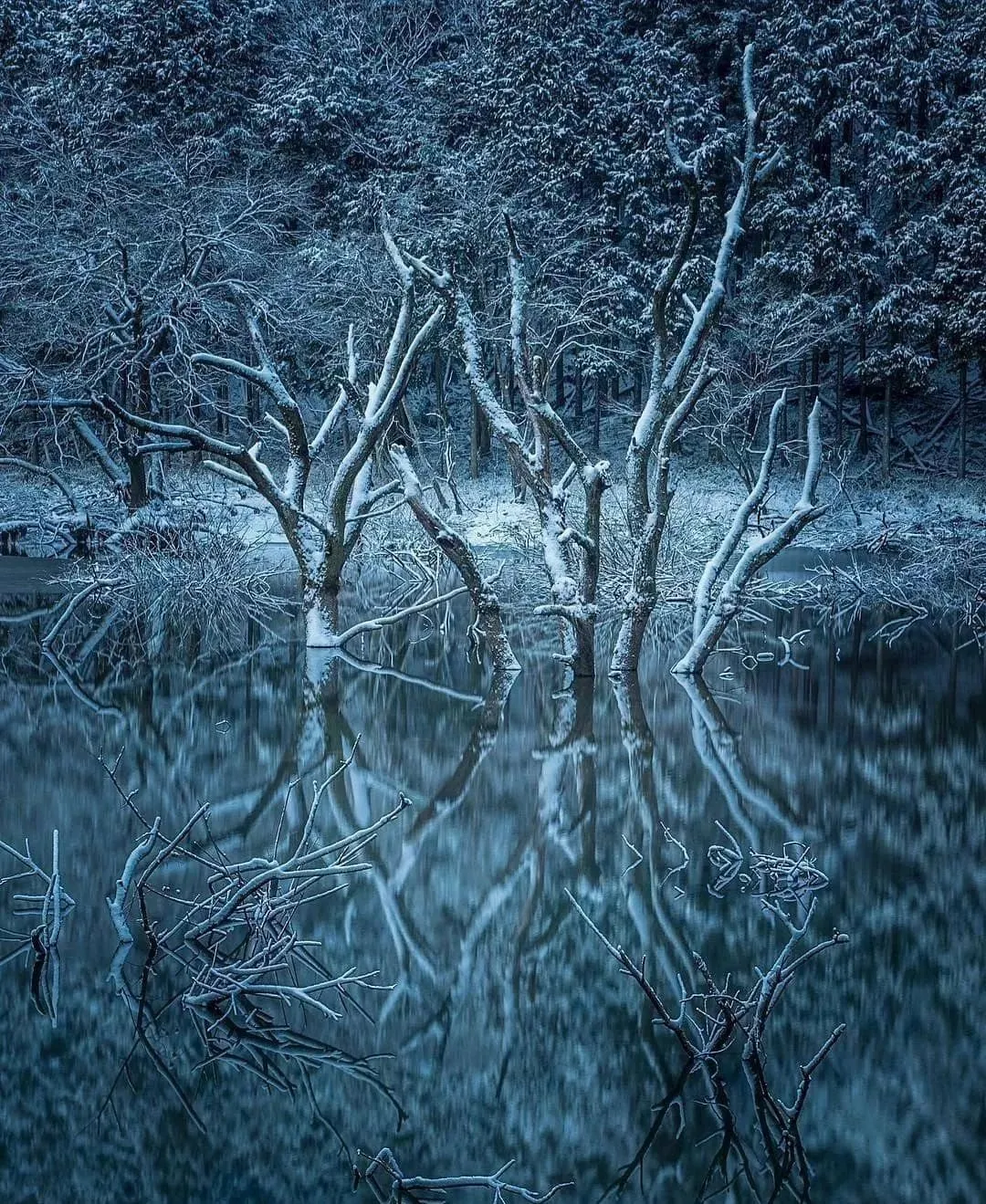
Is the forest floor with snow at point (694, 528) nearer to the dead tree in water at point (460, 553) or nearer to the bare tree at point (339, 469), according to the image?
the bare tree at point (339, 469)

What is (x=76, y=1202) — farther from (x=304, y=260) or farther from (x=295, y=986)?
(x=304, y=260)

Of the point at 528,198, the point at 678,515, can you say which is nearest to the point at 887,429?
the point at 528,198

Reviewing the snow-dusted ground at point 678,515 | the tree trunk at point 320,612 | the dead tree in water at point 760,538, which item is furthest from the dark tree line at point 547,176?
the dead tree in water at point 760,538

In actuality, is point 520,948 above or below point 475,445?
below

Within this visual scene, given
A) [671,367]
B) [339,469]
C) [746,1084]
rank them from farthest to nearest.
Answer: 1. [339,469]
2. [671,367]
3. [746,1084]

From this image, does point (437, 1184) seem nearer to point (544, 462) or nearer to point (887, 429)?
point (544, 462)

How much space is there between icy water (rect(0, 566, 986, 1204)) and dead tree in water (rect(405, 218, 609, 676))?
1.08m

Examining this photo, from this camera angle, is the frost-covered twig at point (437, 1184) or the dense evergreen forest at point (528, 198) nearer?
the frost-covered twig at point (437, 1184)

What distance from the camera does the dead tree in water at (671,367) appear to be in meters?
9.47

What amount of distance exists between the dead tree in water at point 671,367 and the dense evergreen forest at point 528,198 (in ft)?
49.5

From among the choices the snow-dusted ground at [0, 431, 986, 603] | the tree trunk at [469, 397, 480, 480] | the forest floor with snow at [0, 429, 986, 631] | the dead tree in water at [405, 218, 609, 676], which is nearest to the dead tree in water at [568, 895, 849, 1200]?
the dead tree in water at [405, 218, 609, 676]

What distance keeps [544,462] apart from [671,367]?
1348 mm

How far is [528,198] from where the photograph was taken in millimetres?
29797

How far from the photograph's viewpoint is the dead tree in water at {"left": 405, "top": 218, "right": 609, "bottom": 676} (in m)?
10.0
